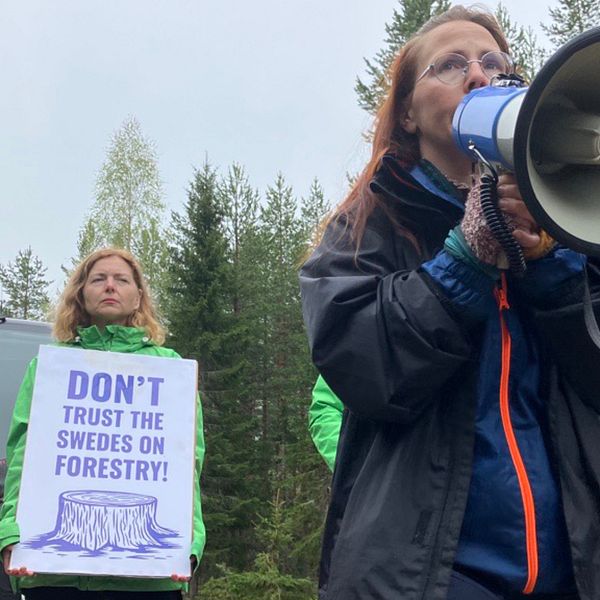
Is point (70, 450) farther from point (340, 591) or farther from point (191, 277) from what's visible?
point (191, 277)

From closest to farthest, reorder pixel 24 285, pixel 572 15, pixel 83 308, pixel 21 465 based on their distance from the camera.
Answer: pixel 21 465, pixel 83 308, pixel 572 15, pixel 24 285

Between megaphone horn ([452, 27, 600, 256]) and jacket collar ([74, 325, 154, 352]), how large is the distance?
7.92 ft

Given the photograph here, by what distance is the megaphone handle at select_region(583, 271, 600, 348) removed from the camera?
1579mm

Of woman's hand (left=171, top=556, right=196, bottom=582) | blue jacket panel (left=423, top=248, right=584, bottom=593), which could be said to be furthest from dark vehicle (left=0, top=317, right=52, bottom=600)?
blue jacket panel (left=423, top=248, right=584, bottom=593)

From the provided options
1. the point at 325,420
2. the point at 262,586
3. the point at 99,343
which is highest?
the point at 99,343

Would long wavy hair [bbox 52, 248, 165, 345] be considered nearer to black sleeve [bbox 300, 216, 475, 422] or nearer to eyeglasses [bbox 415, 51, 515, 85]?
eyeglasses [bbox 415, 51, 515, 85]

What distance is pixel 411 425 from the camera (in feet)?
5.22

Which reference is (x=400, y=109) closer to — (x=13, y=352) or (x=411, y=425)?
(x=411, y=425)

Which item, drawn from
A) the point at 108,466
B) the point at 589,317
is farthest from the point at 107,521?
the point at 589,317

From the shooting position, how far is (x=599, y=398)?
1645mm

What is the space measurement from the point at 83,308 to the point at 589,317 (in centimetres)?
269

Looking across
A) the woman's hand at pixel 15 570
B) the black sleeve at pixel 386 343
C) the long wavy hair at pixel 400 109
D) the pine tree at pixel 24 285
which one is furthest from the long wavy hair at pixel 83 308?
the pine tree at pixel 24 285

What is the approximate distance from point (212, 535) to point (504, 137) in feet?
73.2

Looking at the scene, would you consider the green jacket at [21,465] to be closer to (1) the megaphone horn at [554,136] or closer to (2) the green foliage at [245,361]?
(1) the megaphone horn at [554,136]
